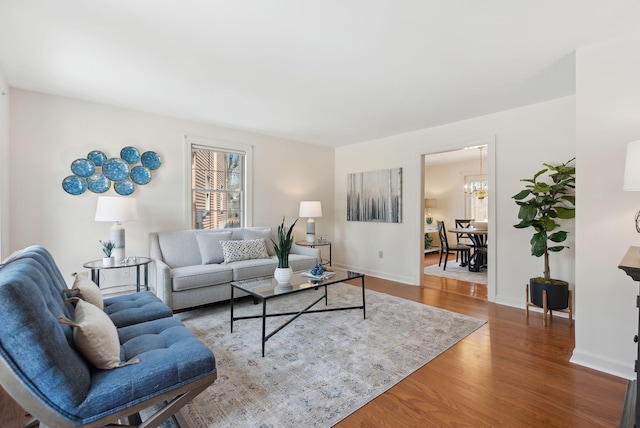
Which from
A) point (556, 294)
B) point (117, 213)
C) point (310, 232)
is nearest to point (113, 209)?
point (117, 213)

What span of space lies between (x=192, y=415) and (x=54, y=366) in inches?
35.0

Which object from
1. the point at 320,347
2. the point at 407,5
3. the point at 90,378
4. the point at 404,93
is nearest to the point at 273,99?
the point at 404,93

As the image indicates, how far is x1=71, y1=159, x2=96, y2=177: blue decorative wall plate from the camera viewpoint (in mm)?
3277

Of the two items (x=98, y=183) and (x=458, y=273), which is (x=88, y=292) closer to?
(x=98, y=183)

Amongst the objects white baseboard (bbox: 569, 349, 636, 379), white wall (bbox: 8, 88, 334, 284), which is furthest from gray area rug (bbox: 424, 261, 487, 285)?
white wall (bbox: 8, 88, 334, 284)

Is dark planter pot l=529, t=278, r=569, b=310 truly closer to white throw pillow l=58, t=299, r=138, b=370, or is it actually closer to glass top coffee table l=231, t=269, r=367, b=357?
glass top coffee table l=231, t=269, r=367, b=357

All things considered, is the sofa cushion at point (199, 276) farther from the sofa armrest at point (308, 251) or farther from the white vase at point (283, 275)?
the sofa armrest at point (308, 251)

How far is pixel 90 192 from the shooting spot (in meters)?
3.39

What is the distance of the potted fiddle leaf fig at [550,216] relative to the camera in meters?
2.96

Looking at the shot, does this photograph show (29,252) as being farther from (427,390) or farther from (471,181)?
(471,181)

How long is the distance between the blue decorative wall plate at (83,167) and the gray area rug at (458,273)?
5209 mm

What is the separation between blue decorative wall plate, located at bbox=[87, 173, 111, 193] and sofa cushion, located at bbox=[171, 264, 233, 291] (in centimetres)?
126

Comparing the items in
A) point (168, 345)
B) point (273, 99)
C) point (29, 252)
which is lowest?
point (168, 345)

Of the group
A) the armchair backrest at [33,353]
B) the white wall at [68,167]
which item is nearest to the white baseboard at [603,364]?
the armchair backrest at [33,353]
